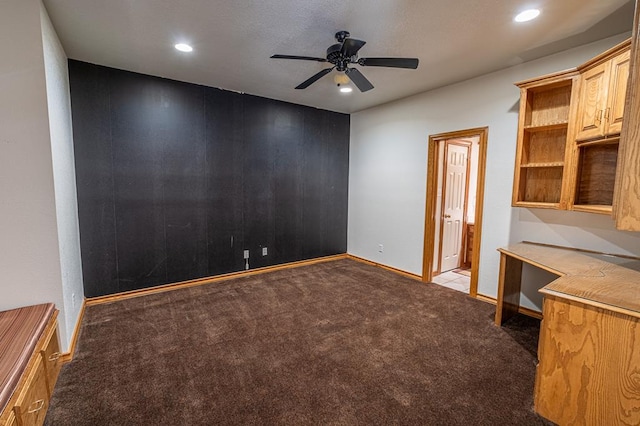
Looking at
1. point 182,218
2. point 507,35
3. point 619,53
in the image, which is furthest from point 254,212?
point 619,53

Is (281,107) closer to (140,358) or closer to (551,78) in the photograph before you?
(551,78)

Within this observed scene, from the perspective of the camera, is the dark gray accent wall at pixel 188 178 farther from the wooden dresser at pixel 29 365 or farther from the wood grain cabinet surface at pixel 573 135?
the wood grain cabinet surface at pixel 573 135

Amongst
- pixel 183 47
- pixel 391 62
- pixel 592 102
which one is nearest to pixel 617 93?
pixel 592 102

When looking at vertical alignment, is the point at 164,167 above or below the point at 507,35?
below

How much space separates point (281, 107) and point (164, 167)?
1.96m

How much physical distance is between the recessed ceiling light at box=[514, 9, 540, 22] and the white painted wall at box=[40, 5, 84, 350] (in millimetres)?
3446

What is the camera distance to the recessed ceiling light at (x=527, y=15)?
7.20 feet

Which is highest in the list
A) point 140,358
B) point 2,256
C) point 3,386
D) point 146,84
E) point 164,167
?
point 146,84

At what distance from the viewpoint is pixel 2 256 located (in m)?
2.04

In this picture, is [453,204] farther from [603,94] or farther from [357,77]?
[357,77]

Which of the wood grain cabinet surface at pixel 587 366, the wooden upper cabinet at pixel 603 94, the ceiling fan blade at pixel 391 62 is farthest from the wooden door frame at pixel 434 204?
the wood grain cabinet surface at pixel 587 366

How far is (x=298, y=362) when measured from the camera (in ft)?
7.72

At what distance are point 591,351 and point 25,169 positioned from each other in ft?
12.2

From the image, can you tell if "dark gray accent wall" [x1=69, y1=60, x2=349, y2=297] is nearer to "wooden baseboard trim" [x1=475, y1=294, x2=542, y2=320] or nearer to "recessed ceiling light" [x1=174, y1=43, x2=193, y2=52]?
"recessed ceiling light" [x1=174, y1=43, x2=193, y2=52]
